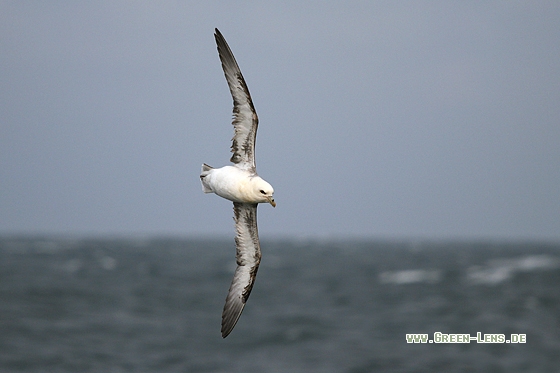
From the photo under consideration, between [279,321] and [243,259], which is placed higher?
[279,321]

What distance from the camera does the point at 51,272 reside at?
8106 centimetres

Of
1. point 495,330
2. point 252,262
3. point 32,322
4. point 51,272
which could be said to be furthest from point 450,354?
point 51,272

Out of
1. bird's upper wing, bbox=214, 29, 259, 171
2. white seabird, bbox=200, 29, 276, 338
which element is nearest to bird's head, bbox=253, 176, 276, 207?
white seabird, bbox=200, 29, 276, 338

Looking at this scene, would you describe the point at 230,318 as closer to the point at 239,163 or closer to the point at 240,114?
the point at 239,163

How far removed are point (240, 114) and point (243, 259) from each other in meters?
3.04

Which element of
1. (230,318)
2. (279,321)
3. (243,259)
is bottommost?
(230,318)

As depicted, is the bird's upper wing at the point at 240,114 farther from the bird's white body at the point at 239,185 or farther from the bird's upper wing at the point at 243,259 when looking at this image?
the bird's upper wing at the point at 243,259

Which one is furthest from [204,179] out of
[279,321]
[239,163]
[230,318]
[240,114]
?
[279,321]

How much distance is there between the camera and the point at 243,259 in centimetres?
1259

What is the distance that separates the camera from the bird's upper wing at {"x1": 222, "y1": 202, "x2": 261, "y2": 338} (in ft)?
39.2

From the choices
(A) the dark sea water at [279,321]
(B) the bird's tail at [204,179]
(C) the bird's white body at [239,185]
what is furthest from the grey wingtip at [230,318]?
(A) the dark sea water at [279,321]

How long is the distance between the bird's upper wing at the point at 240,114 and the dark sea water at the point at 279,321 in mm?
26154

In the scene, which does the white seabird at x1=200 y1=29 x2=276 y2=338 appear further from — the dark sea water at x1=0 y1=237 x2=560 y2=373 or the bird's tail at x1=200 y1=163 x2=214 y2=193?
the dark sea water at x1=0 y1=237 x2=560 y2=373

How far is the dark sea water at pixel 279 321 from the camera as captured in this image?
120ft
